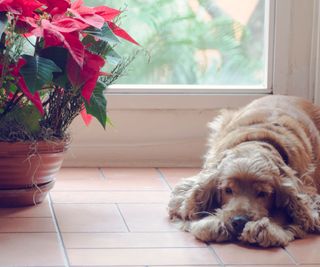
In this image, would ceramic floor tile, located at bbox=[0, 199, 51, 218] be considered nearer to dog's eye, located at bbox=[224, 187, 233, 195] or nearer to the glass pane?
dog's eye, located at bbox=[224, 187, 233, 195]

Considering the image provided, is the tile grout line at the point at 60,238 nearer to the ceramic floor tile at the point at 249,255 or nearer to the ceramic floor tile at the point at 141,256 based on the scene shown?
the ceramic floor tile at the point at 141,256

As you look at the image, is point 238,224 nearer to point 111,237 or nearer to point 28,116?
point 111,237

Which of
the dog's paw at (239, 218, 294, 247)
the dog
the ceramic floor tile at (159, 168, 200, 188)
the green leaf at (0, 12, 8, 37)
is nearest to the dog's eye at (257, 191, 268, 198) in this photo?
the dog

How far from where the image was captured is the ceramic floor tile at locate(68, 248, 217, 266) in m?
2.08

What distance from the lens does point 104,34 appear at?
246 centimetres

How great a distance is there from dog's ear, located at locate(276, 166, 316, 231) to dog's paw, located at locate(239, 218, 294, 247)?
14cm

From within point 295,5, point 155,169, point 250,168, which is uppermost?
point 295,5

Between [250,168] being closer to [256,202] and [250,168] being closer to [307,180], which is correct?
[256,202]

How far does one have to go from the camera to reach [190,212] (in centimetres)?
250

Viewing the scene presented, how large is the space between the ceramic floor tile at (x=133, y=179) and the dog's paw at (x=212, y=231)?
60 centimetres

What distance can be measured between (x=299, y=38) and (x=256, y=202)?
114cm

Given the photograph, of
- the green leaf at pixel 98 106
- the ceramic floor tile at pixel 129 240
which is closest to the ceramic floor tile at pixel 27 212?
the ceramic floor tile at pixel 129 240

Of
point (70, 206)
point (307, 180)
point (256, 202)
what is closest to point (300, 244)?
Result: point (256, 202)

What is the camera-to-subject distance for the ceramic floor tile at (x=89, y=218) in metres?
2.39
